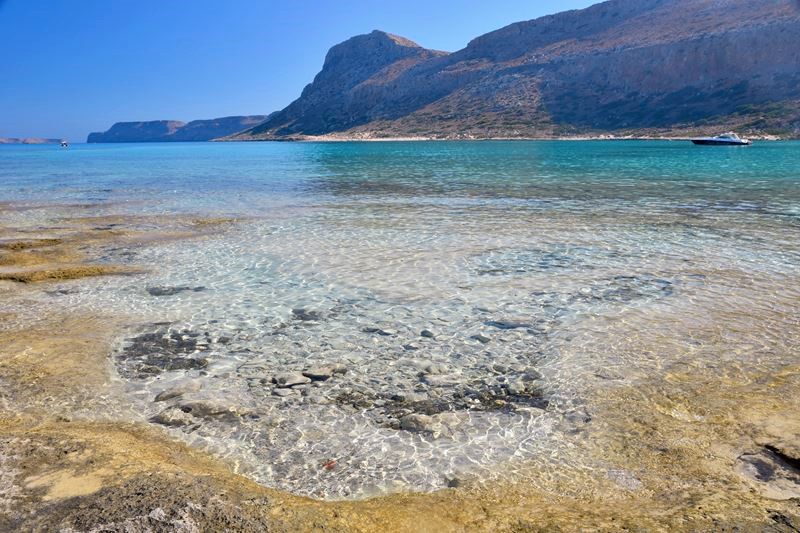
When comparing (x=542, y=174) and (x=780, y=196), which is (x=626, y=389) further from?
(x=542, y=174)

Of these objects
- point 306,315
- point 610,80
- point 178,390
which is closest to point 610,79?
point 610,80

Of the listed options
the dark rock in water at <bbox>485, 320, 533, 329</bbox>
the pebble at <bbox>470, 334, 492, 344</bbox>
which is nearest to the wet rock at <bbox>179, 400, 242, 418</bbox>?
the pebble at <bbox>470, 334, 492, 344</bbox>

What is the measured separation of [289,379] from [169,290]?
526cm

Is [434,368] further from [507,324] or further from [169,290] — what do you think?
[169,290]

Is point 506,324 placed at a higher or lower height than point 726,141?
higher

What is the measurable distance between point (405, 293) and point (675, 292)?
524cm

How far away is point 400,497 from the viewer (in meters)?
4.67

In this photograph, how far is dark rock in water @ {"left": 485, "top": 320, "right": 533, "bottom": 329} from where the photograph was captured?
8.86 meters

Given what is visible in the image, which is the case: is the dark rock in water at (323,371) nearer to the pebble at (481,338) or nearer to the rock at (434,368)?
the rock at (434,368)

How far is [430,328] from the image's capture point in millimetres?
8867

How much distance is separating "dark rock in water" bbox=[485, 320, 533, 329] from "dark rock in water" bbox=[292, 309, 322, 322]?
9.67 feet

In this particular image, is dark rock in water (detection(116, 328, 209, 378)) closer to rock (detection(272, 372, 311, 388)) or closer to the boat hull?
rock (detection(272, 372, 311, 388))

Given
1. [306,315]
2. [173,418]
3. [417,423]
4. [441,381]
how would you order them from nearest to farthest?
[417,423]
[173,418]
[441,381]
[306,315]

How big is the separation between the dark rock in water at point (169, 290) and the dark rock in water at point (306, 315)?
8.71 ft
